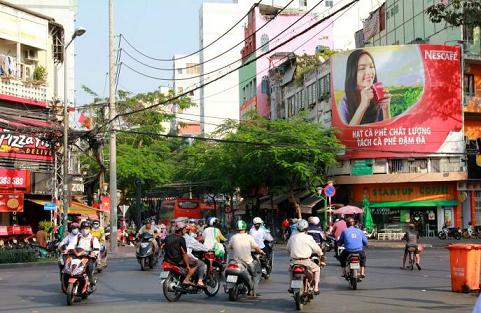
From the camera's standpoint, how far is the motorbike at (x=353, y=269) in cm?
1630

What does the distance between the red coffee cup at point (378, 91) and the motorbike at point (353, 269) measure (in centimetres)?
3051

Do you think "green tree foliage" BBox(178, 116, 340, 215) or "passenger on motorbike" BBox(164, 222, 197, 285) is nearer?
"passenger on motorbike" BBox(164, 222, 197, 285)

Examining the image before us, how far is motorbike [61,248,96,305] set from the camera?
1438cm

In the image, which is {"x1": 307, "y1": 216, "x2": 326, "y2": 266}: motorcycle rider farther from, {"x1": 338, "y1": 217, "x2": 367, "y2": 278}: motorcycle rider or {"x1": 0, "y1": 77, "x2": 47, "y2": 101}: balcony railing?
{"x1": 0, "y1": 77, "x2": 47, "y2": 101}: balcony railing

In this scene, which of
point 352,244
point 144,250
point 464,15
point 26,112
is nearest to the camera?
point 352,244

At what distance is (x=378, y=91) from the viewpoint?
4591 centimetres

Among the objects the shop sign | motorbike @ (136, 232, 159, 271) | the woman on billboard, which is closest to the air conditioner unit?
motorbike @ (136, 232, 159, 271)

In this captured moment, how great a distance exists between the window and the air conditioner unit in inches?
1061

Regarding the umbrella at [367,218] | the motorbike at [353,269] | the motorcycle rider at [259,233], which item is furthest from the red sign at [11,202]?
the motorbike at [353,269]

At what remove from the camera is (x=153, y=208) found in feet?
274

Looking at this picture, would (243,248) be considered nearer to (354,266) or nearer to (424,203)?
(354,266)

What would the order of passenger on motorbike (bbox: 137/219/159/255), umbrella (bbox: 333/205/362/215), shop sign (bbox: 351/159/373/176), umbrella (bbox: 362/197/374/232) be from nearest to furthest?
passenger on motorbike (bbox: 137/219/159/255)
umbrella (bbox: 333/205/362/215)
umbrella (bbox: 362/197/374/232)
shop sign (bbox: 351/159/373/176)

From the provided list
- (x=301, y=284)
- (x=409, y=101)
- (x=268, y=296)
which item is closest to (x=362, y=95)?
(x=409, y=101)

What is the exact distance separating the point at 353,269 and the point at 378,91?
30974 mm
